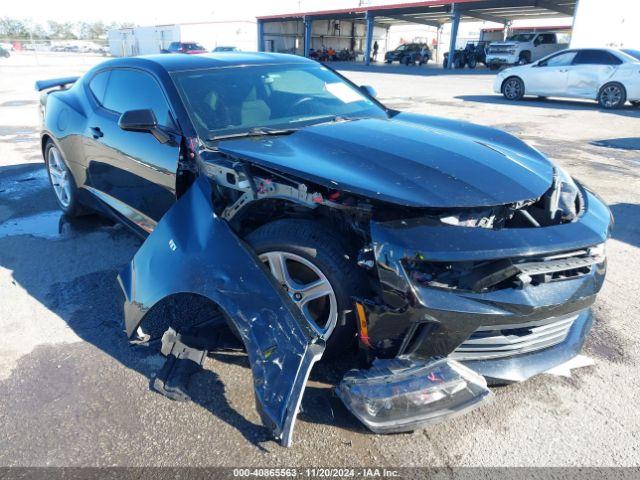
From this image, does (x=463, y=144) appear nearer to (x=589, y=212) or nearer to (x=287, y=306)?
(x=589, y=212)

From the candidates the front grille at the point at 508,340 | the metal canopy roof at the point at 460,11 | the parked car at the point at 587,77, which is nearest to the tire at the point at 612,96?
the parked car at the point at 587,77

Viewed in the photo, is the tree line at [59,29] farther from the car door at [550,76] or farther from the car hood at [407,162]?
the car hood at [407,162]

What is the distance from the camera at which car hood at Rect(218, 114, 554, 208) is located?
2.12 metres

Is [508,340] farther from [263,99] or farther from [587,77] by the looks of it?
[587,77]

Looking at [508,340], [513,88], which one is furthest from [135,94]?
[513,88]

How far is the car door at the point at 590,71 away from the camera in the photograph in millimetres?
11914

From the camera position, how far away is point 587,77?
12.3 m

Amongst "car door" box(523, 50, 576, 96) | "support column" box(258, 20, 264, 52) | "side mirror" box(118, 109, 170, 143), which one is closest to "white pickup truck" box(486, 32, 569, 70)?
"car door" box(523, 50, 576, 96)

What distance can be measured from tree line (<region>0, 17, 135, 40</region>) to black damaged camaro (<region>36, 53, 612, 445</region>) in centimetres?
10291

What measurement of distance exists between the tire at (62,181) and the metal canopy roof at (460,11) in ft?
97.4

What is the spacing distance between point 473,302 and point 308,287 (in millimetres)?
755

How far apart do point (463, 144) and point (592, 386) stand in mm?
1427

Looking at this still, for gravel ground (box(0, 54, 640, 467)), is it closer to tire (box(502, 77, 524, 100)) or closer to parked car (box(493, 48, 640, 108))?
parked car (box(493, 48, 640, 108))

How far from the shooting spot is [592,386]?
2473 millimetres
